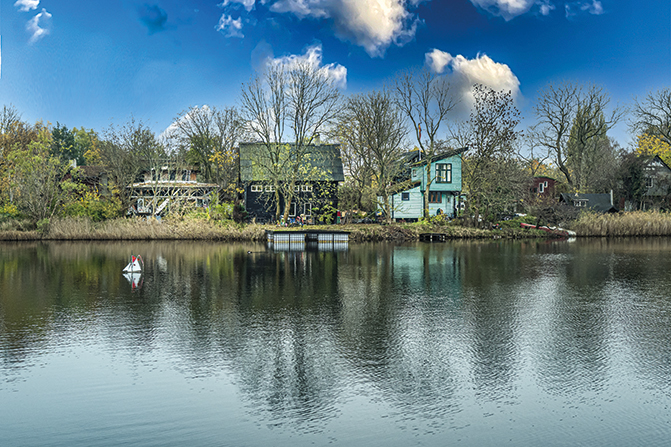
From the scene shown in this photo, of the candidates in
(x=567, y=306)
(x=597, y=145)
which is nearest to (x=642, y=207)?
(x=597, y=145)

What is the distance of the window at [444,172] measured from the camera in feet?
193

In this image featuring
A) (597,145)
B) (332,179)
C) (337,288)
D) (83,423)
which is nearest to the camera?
(83,423)

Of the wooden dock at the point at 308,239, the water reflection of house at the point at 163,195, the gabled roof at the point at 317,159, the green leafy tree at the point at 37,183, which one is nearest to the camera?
the wooden dock at the point at 308,239

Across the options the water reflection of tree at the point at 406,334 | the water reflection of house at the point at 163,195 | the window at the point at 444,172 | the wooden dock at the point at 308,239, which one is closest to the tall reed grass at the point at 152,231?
the wooden dock at the point at 308,239

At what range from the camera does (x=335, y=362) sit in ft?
30.5

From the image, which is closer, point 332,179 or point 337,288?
point 337,288

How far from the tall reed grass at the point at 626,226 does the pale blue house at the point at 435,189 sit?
13849 millimetres

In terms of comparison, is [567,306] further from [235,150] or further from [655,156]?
[655,156]

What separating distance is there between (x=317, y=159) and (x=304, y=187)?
3563 mm

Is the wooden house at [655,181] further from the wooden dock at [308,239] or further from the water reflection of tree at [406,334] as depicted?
the water reflection of tree at [406,334]

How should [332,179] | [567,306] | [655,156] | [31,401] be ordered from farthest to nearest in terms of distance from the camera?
[655,156]
[332,179]
[567,306]
[31,401]

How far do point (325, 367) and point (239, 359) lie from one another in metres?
1.66

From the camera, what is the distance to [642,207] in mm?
63438

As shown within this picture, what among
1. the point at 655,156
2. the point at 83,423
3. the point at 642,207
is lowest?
the point at 83,423
